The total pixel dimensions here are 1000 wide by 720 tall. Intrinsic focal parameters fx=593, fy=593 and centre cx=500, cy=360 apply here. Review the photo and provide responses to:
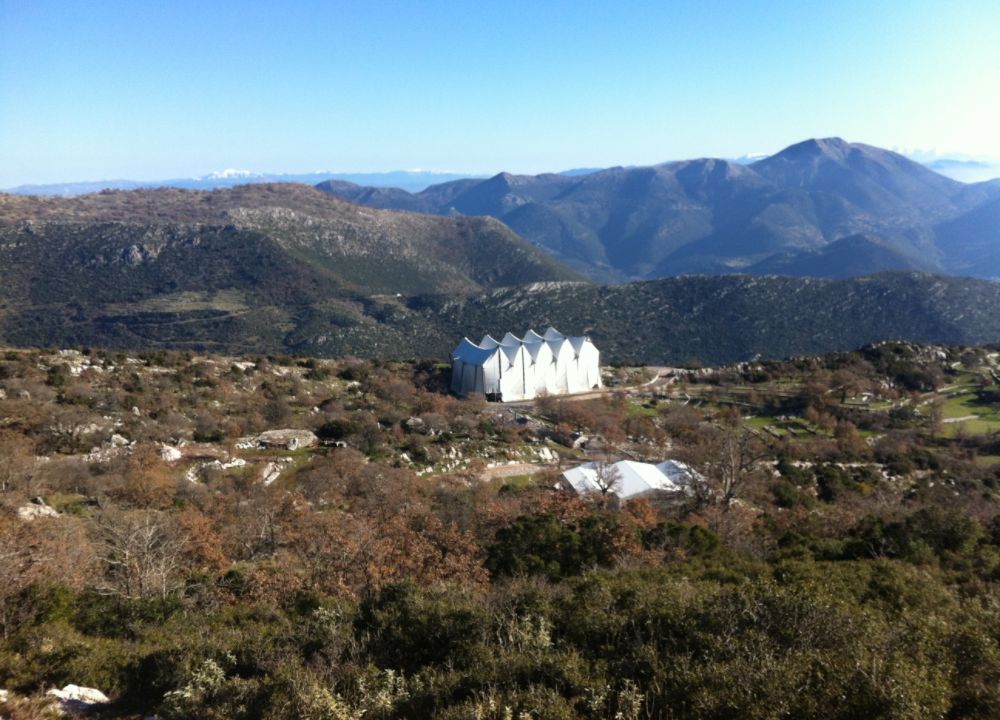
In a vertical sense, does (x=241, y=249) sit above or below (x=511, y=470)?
above

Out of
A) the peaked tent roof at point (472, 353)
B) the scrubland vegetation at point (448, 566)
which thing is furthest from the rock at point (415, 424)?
the peaked tent roof at point (472, 353)

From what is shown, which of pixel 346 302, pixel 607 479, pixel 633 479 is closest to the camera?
pixel 607 479

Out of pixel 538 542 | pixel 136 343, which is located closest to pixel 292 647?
pixel 538 542

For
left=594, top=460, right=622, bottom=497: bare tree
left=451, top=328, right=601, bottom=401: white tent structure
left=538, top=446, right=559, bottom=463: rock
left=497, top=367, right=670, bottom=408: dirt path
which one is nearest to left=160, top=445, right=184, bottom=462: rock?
left=538, top=446, right=559, bottom=463: rock

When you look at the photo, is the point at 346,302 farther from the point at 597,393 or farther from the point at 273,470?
the point at 273,470

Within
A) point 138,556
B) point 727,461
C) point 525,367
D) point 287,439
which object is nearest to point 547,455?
point 727,461

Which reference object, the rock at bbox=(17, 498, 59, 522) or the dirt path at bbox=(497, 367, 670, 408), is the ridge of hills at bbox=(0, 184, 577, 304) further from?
the rock at bbox=(17, 498, 59, 522)

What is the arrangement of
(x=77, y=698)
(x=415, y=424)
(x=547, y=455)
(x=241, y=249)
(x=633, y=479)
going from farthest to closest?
(x=241, y=249)
(x=415, y=424)
(x=547, y=455)
(x=633, y=479)
(x=77, y=698)
